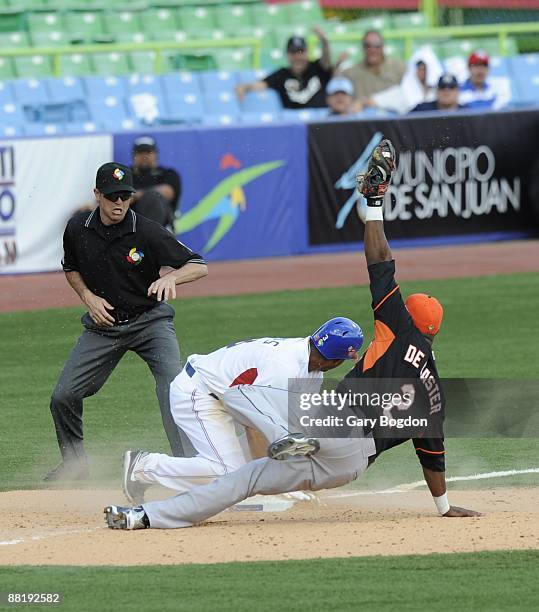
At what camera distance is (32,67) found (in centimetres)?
1870

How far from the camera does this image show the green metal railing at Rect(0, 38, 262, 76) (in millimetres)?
18453

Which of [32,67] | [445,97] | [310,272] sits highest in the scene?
[32,67]

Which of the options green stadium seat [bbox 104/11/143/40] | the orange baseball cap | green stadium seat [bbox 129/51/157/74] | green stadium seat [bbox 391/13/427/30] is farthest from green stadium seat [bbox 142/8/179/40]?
the orange baseball cap

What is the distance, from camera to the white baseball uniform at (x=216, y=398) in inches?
296

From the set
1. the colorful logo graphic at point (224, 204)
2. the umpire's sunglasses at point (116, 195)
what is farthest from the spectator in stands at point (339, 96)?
the umpire's sunglasses at point (116, 195)

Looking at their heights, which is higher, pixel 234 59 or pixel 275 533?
pixel 234 59

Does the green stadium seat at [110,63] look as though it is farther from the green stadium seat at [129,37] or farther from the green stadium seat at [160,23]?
the green stadium seat at [160,23]

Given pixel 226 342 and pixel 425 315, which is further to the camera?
pixel 226 342

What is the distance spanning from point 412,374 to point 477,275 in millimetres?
9871

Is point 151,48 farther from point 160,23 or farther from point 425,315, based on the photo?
point 425,315

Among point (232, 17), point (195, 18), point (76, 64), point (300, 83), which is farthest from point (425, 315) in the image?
point (232, 17)

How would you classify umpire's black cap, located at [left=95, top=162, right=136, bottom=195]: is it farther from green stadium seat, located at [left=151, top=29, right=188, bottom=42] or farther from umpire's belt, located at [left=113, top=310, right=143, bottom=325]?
green stadium seat, located at [left=151, top=29, right=188, bottom=42]

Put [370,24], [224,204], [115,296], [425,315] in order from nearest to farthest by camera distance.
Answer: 1. [425,315]
2. [115,296]
3. [224,204]
4. [370,24]

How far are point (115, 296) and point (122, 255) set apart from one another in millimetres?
268
